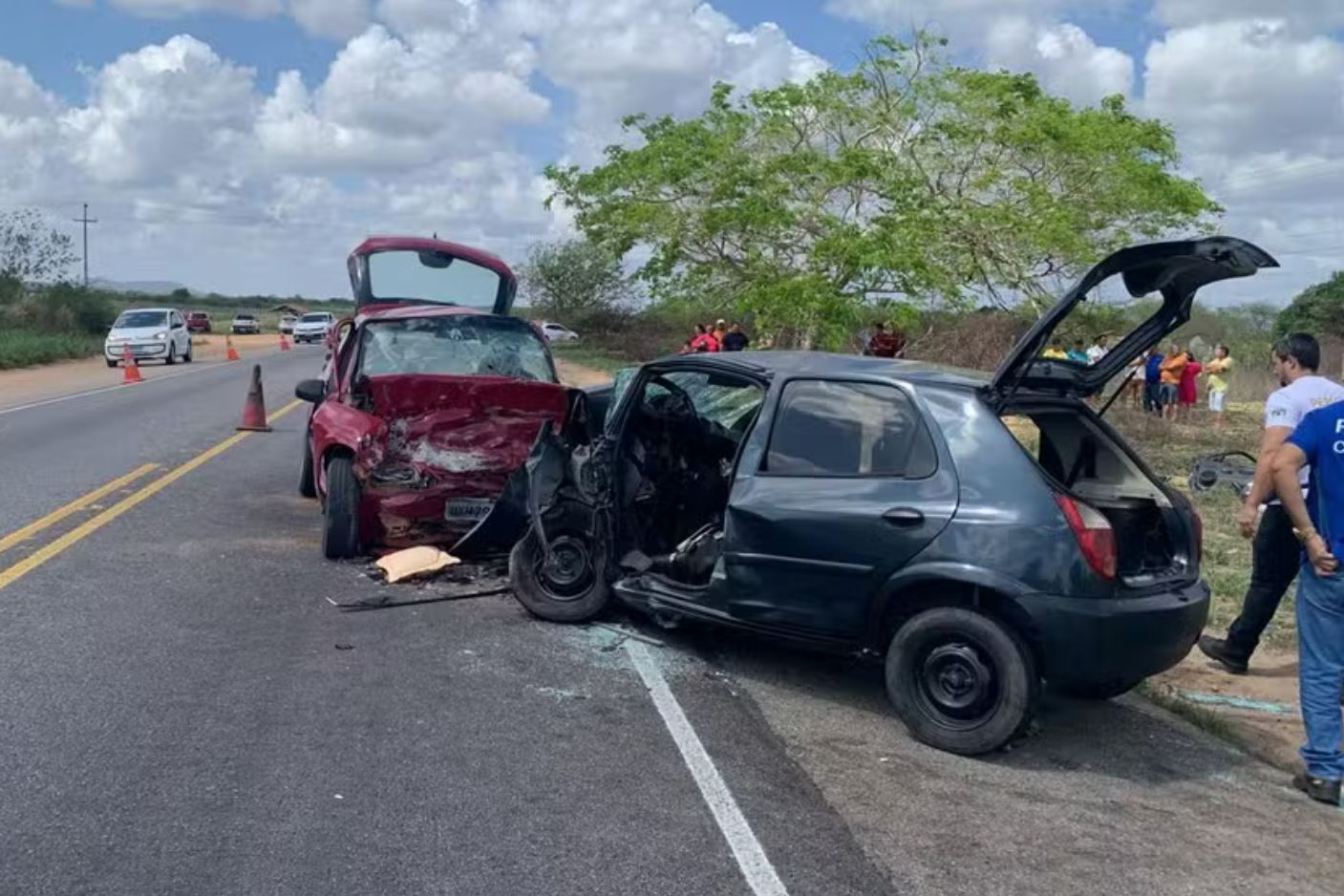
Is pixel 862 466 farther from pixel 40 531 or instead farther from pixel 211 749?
pixel 40 531

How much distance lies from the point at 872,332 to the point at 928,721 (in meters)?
14.5

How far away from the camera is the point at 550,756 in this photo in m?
5.26

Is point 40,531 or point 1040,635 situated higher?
point 1040,635

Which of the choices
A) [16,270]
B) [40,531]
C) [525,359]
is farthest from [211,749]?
[16,270]

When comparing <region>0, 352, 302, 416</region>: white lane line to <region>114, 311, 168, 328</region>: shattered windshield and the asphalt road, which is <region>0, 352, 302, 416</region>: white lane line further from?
the asphalt road

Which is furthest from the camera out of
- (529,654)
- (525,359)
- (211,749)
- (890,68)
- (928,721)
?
(890,68)

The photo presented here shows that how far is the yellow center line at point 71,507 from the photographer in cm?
929

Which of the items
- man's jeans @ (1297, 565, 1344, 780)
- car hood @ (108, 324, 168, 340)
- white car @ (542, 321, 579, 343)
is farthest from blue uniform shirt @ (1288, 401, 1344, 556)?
white car @ (542, 321, 579, 343)

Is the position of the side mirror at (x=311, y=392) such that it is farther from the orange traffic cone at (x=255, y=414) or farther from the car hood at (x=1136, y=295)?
the orange traffic cone at (x=255, y=414)

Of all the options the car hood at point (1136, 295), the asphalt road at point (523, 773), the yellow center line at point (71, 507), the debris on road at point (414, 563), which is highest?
the car hood at point (1136, 295)

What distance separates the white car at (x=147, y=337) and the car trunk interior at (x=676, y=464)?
1285 inches

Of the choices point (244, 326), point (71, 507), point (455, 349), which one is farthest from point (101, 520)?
point (244, 326)

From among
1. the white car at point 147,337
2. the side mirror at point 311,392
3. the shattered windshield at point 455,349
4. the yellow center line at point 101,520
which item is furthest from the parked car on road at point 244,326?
the shattered windshield at point 455,349

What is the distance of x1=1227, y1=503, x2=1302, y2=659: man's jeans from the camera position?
689 centimetres
